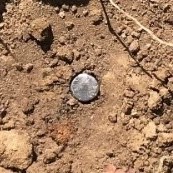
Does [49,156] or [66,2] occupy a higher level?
[66,2]

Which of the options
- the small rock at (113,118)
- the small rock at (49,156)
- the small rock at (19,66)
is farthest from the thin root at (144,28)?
the small rock at (49,156)

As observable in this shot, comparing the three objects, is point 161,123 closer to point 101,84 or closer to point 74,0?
point 101,84

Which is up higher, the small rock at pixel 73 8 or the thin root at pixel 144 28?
the small rock at pixel 73 8

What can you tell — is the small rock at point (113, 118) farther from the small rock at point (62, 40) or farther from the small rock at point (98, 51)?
the small rock at point (62, 40)

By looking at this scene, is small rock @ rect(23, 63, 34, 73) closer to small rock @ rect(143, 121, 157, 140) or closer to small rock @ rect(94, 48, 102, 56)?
small rock @ rect(94, 48, 102, 56)

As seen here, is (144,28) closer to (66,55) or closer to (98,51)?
(98,51)

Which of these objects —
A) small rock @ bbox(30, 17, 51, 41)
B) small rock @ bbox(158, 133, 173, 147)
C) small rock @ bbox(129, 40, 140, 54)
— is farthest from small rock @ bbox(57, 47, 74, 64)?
small rock @ bbox(158, 133, 173, 147)

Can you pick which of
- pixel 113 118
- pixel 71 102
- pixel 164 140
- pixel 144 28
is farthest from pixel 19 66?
pixel 164 140
